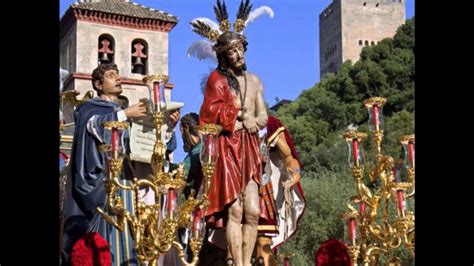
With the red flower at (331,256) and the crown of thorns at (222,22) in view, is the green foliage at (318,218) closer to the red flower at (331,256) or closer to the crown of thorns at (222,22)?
the crown of thorns at (222,22)

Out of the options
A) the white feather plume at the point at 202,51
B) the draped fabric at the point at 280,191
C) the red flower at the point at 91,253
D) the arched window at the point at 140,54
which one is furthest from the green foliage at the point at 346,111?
the red flower at the point at 91,253

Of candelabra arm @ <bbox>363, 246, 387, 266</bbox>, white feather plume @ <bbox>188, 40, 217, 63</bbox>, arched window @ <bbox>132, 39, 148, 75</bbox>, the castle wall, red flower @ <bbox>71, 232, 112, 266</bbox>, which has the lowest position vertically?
candelabra arm @ <bbox>363, 246, 387, 266</bbox>

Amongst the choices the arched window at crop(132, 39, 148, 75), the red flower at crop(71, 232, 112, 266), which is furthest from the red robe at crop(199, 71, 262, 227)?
the arched window at crop(132, 39, 148, 75)

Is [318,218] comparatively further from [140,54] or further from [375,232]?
[140,54]

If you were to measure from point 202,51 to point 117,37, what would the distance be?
135 feet

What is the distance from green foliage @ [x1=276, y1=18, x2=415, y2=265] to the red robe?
73.7 feet

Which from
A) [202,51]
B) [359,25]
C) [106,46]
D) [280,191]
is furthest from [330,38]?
[202,51]

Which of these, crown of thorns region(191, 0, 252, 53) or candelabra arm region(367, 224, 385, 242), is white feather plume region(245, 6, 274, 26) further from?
candelabra arm region(367, 224, 385, 242)

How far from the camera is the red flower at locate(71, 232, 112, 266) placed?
7141mm

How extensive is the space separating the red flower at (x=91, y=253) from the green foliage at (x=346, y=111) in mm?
24184

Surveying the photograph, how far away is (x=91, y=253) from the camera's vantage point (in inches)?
282

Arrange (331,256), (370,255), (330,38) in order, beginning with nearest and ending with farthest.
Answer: (331,256) → (370,255) → (330,38)

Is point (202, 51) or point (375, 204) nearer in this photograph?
point (375, 204)
